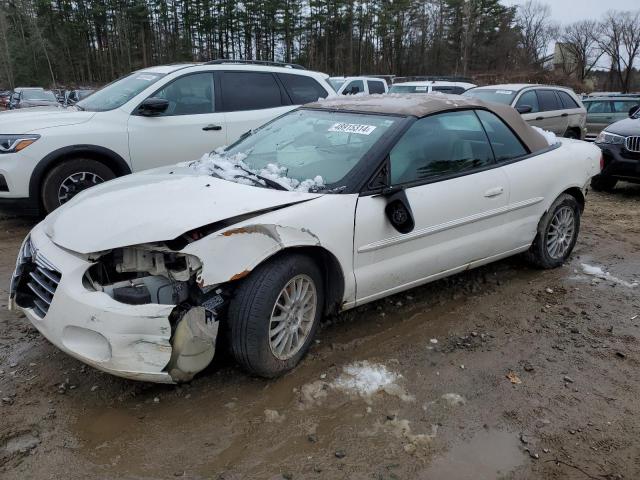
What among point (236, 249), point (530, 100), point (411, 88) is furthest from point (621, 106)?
point (236, 249)

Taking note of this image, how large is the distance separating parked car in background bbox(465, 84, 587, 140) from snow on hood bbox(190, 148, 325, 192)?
8.08 metres

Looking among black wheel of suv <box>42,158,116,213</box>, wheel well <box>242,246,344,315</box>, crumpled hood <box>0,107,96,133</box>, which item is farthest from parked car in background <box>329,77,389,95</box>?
wheel well <box>242,246,344,315</box>

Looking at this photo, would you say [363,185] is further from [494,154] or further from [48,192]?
[48,192]

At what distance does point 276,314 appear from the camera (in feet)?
9.67

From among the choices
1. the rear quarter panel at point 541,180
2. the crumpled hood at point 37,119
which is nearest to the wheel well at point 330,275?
the rear quarter panel at point 541,180

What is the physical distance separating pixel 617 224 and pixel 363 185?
5.02 metres

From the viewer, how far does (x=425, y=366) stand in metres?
3.26

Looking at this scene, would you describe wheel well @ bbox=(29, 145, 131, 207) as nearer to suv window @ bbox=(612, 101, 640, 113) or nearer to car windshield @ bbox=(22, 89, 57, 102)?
suv window @ bbox=(612, 101, 640, 113)

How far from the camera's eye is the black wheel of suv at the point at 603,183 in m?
A: 8.63

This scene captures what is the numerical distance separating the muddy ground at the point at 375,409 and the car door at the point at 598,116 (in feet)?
44.1

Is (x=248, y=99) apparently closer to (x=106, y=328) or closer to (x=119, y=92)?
(x=119, y=92)

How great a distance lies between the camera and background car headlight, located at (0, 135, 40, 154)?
5.22 metres

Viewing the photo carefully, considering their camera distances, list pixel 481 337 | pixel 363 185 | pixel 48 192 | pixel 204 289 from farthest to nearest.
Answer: pixel 48 192, pixel 481 337, pixel 363 185, pixel 204 289

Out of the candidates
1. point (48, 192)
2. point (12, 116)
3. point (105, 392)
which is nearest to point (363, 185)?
point (105, 392)
